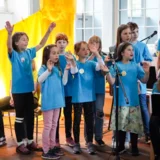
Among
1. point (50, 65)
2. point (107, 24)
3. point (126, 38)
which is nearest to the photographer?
point (50, 65)

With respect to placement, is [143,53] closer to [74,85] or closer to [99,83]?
[99,83]

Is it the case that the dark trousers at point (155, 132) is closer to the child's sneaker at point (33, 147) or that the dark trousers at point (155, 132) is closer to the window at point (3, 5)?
the child's sneaker at point (33, 147)

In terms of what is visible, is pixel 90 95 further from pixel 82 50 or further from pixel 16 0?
pixel 16 0

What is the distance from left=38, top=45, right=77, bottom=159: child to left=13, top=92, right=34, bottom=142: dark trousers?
0.90 ft

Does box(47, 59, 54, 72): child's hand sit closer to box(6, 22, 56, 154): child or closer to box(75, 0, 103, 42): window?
box(6, 22, 56, 154): child

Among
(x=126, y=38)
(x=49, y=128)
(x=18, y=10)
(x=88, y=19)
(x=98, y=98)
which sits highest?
(x=18, y=10)

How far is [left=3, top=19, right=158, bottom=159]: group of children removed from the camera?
3.26 meters

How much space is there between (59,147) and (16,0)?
3433mm

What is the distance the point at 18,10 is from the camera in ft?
20.5

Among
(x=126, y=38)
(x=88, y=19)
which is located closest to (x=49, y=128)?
(x=126, y=38)

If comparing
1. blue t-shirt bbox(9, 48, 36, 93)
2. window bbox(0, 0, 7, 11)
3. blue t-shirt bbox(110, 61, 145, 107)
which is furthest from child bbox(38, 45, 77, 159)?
window bbox(0, 0, 7, 11)

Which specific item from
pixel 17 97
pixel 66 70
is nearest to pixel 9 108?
pixel 17 97

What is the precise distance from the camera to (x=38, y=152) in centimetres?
358

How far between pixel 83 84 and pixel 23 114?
64cm
